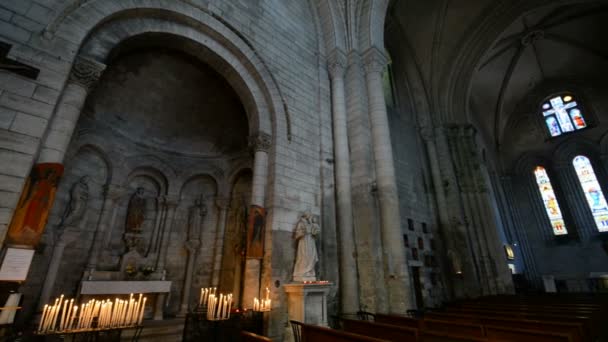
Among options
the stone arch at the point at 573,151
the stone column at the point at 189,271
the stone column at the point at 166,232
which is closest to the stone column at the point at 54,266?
the stone column at the point at 166,232

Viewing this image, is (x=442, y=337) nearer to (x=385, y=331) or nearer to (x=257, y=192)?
(x=385, y=331)

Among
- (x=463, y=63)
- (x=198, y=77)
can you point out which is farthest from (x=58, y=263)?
(x=463, y=63)

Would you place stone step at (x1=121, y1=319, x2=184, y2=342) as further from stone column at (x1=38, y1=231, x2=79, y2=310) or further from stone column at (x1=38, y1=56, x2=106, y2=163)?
stone column at (x1=38, y1=56, x2=106, y2=163)

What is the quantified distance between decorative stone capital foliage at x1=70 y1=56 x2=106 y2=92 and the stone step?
5106 millimetres

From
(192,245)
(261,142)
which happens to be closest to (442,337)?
(261,142)

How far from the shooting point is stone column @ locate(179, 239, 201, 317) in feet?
27.5

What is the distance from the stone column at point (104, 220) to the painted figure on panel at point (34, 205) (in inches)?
170

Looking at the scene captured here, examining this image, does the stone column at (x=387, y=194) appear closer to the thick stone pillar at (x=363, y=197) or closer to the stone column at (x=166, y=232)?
the thick stone pillar at (x=363, y=197)

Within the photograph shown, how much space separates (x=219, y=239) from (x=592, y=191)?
2281 centimetres

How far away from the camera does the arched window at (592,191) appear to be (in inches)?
674

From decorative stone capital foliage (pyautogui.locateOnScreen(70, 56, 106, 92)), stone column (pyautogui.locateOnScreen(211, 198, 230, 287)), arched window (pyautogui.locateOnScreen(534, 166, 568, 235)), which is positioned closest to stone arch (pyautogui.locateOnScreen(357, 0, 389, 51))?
stone column (pyautogui.locateOnScreen(211, 198, 230, 287))

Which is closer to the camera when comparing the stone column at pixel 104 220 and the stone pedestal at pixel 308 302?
the stone pedestal at pixel 308 302

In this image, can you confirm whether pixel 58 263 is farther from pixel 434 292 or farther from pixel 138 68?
pixel 434 292

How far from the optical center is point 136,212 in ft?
27.8
